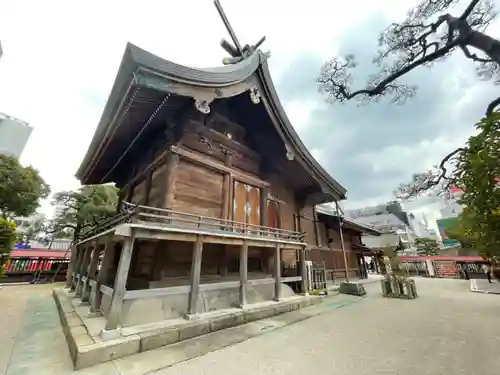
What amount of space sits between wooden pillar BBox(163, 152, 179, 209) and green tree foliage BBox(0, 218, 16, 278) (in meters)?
2.67

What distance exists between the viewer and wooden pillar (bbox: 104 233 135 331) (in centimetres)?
350

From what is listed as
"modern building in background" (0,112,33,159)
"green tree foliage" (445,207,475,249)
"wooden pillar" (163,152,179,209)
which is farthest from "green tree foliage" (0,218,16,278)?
"modern building in background" (0,112,33,159)

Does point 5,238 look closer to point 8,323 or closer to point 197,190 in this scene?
point 8,323

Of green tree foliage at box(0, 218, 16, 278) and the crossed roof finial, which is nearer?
green tree foliage at box(0, 218, 16, 278)

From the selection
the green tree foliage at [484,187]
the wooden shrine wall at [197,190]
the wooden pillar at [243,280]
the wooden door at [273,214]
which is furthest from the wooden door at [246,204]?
the green tree foliage at [484,187]

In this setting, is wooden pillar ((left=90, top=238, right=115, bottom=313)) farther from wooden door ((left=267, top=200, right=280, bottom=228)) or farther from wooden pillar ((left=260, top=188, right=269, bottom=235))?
wooden door ((left=267, top=200, right=280, bottom=228))

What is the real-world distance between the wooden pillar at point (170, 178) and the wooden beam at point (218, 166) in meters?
0.18

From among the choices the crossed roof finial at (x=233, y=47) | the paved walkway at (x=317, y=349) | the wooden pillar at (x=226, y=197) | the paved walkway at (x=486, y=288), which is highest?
the crossed roof finial at (x=233, y=47)

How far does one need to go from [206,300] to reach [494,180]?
4.95 metres

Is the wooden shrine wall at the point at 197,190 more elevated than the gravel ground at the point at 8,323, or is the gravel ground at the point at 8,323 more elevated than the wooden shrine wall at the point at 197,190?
the wooden shrine wall at the point at 197,190

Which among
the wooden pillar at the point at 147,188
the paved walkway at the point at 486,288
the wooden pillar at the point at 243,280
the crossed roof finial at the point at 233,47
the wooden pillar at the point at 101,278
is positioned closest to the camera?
the wooden pillar at the point at 101,278

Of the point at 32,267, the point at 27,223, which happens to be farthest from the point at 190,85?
the point at 27,223

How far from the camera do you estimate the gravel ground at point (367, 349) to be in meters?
2.99

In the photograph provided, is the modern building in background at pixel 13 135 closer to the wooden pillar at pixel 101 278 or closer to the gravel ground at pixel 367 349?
the wooden pillar at pixel 101 278
